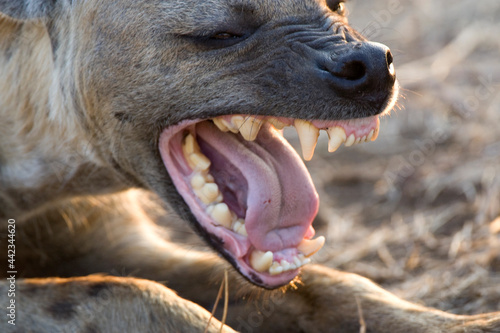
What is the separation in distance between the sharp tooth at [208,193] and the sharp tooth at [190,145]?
13cm

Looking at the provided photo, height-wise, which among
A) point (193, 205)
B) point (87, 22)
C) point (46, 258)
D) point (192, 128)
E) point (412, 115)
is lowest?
point (412, 115)

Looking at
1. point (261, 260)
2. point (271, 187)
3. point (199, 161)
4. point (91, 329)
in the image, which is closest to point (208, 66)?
point (199, 161)

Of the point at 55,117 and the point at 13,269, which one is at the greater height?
the point at 55,117

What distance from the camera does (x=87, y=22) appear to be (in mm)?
2557

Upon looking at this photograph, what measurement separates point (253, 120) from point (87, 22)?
2.11 ft

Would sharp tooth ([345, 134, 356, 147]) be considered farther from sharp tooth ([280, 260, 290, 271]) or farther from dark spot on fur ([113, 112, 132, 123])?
dark spot on fur ([113, 112, 132, 123])

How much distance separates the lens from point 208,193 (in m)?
2.50

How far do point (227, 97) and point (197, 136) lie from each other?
0.91 ft

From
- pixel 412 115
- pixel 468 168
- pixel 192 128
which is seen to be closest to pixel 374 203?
pixel 468 168

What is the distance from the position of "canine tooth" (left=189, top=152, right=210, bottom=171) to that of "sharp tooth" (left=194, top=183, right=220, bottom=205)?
64 mm

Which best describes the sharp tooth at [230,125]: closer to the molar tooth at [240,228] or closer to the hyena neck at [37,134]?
the molar tooth at [240,228]

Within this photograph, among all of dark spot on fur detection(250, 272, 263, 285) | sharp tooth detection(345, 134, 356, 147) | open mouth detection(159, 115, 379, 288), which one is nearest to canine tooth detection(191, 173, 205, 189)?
open mouth detection(159, 115, 379, 288)

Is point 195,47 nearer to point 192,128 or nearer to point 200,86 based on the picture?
point 200,86

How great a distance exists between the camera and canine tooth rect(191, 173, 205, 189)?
99.3 inches
